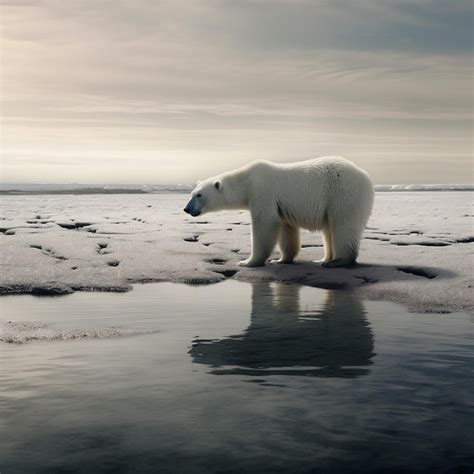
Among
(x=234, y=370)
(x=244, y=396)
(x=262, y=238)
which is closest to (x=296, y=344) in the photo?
(x=234, y=370)

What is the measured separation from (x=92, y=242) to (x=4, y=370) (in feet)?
24.5

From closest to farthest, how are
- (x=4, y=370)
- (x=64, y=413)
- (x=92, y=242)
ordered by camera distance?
(x=64, y=413) → (x=4, y=370) → (x=92, y=242)

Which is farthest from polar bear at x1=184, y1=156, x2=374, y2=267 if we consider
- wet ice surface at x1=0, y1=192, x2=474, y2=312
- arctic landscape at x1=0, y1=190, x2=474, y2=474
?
arctic landscape at x1=0, y1=190, x2=474, y2=474

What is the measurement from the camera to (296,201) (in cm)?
1016

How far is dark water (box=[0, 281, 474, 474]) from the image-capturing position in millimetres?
2959

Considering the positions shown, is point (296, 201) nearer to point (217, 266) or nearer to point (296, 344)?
point (217, 266)

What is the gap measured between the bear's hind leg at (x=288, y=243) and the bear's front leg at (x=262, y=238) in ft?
0.93

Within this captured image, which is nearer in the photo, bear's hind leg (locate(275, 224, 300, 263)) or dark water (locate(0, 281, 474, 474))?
dark water (locate(0, 281, 474, 474))

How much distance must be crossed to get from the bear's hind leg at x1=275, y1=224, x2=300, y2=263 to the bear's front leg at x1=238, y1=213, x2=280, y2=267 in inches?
11.2

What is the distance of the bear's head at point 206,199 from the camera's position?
1070 centimetres

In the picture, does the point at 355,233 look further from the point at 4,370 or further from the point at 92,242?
the point at 4,370

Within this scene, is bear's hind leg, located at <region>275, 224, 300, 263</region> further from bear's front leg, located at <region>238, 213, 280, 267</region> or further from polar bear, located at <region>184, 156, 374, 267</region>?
bear's front leg, located at <region>238, 213, 280, 267</region>

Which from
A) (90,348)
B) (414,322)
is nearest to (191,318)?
(90,348)

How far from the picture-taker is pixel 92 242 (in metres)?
11.7
